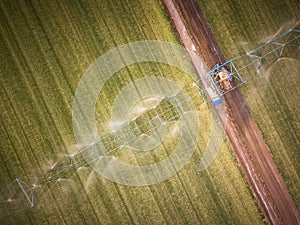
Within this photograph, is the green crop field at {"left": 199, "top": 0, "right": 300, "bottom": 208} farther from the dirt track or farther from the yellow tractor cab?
the yellow tractor cab

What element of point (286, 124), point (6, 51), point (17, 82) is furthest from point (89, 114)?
point (286, 124)

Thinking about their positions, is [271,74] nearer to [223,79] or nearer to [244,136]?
[223,79]

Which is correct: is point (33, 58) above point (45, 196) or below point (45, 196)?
above

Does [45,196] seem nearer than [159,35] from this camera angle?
Yes

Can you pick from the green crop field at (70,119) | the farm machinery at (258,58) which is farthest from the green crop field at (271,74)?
the green crop field at (70,119)

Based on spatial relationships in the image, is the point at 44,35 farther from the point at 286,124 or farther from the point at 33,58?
the point at 286,124

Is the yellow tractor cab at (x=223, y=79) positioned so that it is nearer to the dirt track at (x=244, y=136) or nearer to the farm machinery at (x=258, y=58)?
the farm machinery at (x=258, y=58)

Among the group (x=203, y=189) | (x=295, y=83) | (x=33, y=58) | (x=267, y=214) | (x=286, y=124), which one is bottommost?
(x=267, y=214)
